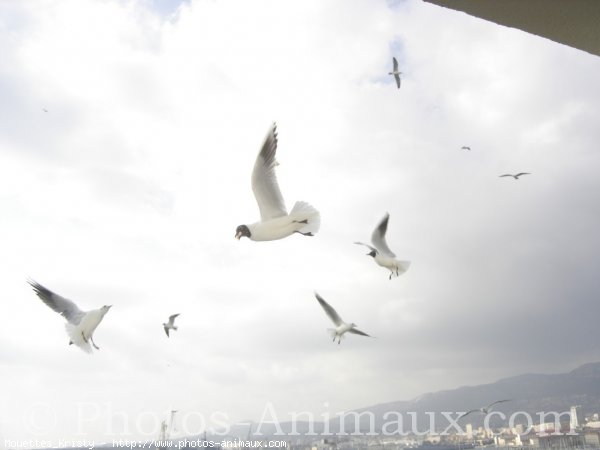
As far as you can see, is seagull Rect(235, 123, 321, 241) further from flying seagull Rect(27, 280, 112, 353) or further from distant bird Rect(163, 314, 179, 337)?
distant bird Rect(163, 314, 179, 337)

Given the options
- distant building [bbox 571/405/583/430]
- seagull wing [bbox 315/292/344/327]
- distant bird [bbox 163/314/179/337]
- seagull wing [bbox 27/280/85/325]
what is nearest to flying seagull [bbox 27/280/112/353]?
seagull wing [bbox 27/280/85/325]

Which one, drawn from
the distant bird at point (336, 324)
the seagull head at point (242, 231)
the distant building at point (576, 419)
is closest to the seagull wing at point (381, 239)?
the distant bird at point (336, 324)

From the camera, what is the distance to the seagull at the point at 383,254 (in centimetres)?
746

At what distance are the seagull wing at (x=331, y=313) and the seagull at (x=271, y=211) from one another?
5.19 m

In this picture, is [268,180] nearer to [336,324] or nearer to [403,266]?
[403,266]

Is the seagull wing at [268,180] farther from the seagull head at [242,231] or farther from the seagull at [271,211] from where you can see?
the seagull head at [242,231]

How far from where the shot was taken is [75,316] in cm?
694

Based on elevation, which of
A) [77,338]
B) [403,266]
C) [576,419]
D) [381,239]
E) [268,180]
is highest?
[381,239]

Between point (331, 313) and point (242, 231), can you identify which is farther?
point (331, 313)

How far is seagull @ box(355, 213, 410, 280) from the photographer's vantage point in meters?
7.46

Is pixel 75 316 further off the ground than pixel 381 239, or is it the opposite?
pixel 381 239

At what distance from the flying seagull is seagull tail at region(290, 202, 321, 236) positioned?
3719mm

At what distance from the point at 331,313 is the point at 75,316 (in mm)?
3877

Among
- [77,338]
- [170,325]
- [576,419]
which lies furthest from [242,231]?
[576,419]
